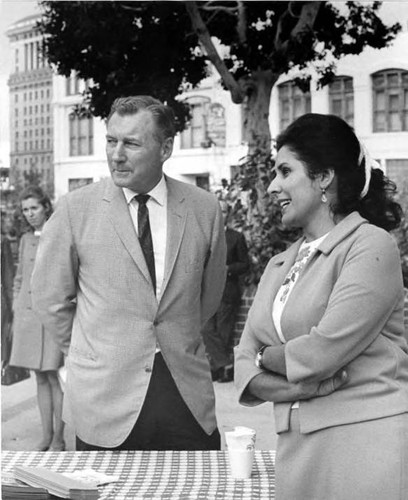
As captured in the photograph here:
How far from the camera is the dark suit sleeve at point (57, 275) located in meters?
2.76

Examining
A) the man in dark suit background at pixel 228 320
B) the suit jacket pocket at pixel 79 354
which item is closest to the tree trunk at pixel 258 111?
the man in dark suit background at pixel 228 320

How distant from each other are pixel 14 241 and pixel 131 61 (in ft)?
5.76

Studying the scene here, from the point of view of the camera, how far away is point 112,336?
2.69m

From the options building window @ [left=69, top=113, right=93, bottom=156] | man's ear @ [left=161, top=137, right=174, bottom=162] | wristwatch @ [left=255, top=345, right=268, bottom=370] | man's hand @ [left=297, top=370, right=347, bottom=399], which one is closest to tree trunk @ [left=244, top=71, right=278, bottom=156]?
building window @ [left=69, top=113, right=93, bottom=156]

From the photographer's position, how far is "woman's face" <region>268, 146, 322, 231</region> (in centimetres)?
206

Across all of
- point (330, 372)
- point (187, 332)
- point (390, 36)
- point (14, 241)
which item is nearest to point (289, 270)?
point (330, 372)

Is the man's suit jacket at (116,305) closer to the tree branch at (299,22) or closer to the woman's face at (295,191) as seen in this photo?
the woman's face at (295,191)

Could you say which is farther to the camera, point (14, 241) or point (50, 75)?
point (14, 241)

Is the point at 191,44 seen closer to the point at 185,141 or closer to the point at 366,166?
the point at 185,141

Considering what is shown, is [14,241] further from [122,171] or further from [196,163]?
[122,171]

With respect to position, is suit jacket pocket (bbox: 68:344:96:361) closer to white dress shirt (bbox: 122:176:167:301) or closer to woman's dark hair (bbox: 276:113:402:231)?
white dress shirt (bbox: 122:176:167:301)

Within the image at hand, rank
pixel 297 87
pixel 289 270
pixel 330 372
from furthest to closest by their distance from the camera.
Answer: pixel 297 87, pixel 289 270, pixel 330 372

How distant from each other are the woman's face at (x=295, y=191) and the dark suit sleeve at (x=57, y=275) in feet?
2.83

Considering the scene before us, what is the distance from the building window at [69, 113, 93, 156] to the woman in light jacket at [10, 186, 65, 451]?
1.90 m
